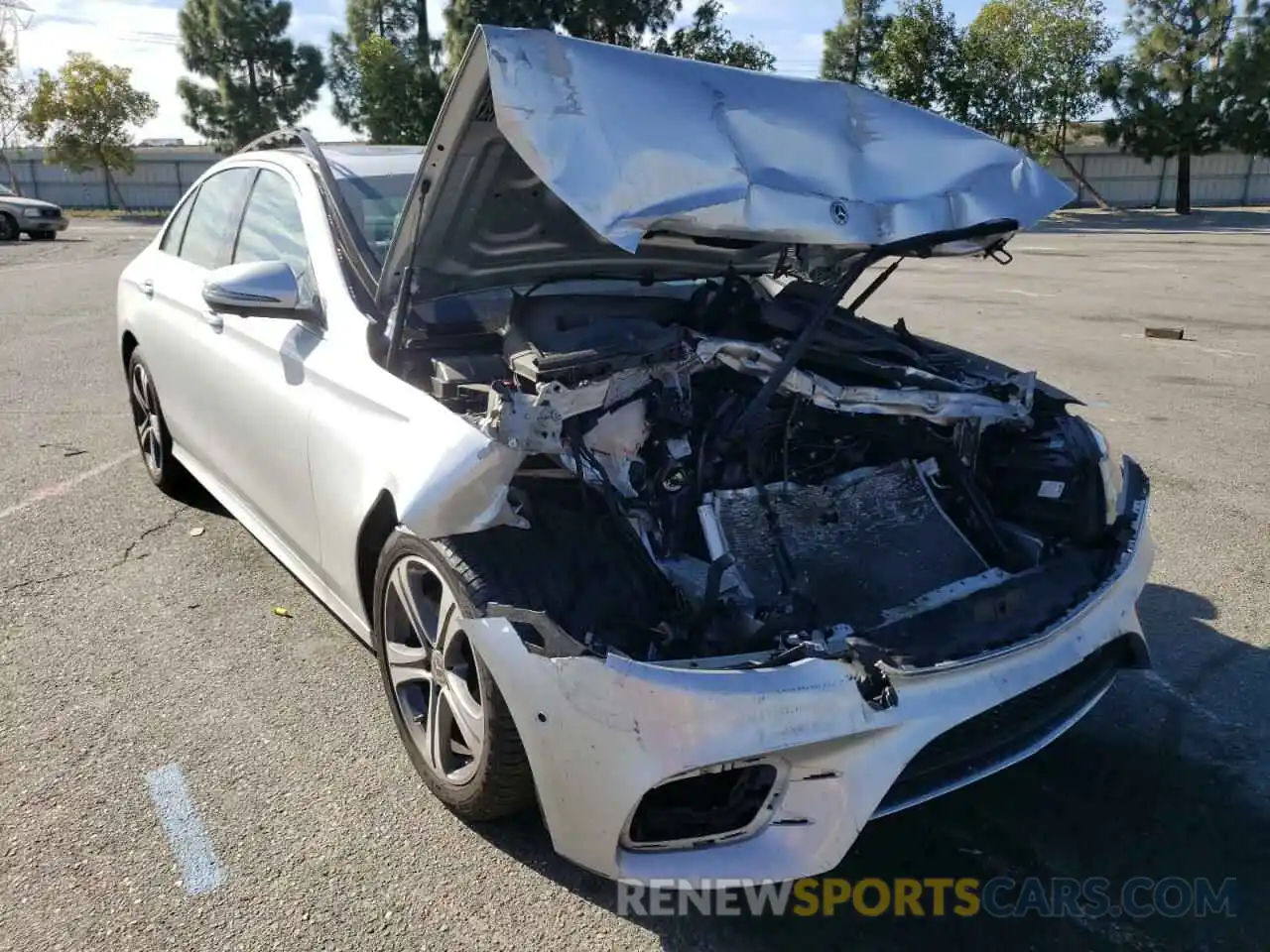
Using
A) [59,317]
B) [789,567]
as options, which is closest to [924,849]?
[789,567]

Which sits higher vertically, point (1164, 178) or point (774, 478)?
point (1164, 178)

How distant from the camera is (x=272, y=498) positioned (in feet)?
12.2

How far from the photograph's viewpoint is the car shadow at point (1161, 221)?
31.4 metres

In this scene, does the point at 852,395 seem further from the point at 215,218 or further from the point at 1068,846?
the point at 215,218

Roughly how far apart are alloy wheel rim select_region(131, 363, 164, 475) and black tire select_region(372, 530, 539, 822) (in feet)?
9.45

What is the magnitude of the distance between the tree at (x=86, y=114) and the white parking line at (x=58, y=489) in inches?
1765

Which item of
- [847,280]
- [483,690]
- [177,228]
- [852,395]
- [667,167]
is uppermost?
[667,167]

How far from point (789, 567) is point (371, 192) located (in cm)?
213

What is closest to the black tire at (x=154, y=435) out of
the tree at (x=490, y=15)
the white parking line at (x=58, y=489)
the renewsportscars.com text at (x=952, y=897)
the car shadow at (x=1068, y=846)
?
the white parking line at (x=58, y=489)

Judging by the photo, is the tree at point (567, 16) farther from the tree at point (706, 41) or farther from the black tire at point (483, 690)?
the black tire at point (483, 690)

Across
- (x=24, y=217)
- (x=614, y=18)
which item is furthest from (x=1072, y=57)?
(x=24, y=217)

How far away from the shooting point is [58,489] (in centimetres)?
555

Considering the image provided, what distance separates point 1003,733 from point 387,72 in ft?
135

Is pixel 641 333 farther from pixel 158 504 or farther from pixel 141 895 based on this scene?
pixel 158 504
